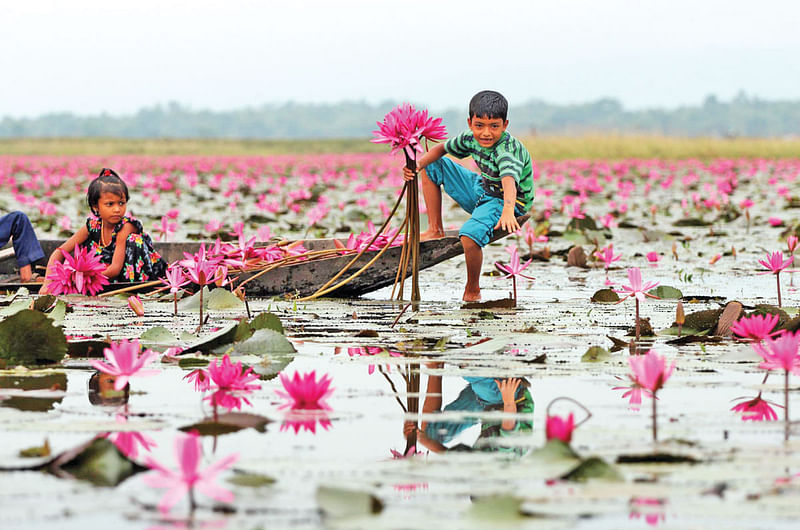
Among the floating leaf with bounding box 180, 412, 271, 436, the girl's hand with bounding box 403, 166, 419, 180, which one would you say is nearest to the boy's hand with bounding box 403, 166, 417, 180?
the girl's hand with bounding box 403, 166, 419, 180

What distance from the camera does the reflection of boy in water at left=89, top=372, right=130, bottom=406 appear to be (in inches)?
102

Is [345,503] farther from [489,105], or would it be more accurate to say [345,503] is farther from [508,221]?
[489,105]

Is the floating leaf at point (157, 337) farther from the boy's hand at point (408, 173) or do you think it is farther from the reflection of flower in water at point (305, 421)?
the boy's hand at point (408, 173)

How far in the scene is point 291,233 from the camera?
9.67 m

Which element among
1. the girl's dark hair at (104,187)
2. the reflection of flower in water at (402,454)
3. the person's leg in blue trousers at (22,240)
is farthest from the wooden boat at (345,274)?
the reflection of flower in water at (402,454)

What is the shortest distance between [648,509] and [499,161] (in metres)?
3.62

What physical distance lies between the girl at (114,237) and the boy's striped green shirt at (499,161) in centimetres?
153

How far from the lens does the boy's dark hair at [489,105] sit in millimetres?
5121

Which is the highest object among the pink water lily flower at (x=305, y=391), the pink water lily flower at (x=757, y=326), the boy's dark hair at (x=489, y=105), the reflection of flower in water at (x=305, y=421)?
the boy's dark hair at (x=489, y=105)

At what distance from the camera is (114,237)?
543cm

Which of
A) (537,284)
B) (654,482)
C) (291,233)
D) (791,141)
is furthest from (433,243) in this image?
(791,141)

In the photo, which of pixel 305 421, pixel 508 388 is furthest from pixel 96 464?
pixel 508 388

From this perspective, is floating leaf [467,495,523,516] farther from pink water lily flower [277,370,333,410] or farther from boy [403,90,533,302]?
boy [403,90,533,302]

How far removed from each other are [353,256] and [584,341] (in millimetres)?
1915
